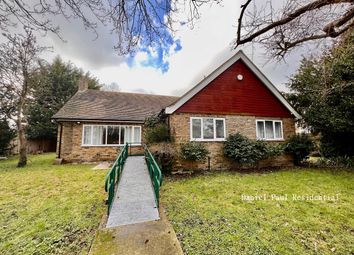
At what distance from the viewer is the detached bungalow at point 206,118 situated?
1034 centimetres

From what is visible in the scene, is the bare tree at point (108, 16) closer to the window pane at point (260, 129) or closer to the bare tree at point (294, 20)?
the bare tree at point (294, 20)

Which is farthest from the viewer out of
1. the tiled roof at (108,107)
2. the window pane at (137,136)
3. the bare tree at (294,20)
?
the window pane at (137,136)

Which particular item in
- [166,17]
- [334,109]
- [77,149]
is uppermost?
[166,17]

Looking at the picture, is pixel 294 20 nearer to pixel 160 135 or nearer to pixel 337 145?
pixel 160 135

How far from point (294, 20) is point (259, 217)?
202 inches

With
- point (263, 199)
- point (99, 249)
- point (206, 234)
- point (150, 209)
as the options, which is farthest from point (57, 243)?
point (263, 199)

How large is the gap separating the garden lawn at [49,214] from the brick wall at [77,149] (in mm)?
4776

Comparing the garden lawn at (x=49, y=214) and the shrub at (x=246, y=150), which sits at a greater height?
the shrub at (x=246, y=150)

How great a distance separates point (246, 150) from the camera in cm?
999

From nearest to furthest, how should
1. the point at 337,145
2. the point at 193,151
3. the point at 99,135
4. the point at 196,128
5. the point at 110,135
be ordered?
the point at 193,151 → the point at 196,128 → the point at 337,145 → the point at 99,135 → the point at 110,135

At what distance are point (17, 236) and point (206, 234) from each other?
13.3ft

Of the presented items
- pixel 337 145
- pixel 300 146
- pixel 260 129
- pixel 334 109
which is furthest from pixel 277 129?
pixel 337 145

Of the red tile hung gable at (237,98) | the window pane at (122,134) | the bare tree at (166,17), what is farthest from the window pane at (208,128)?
the window pane at (122,134)

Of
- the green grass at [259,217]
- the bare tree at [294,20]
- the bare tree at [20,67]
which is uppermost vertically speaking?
the bare tree at [20,67]
